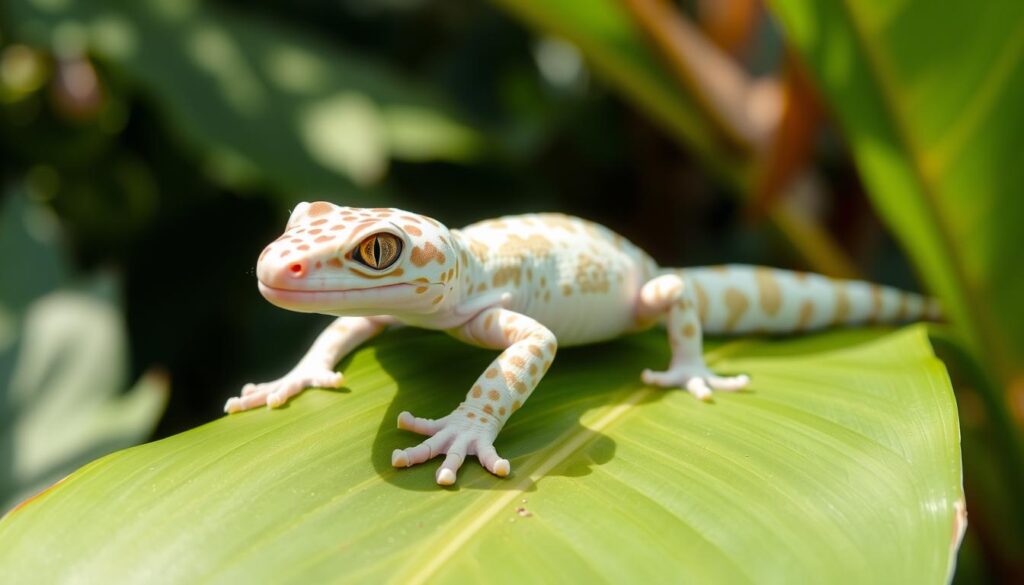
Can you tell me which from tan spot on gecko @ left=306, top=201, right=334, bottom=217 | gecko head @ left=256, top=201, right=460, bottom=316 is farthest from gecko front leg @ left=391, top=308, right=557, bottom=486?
tan spot on gecko @ left=306, top=201, right=334, bottom=217

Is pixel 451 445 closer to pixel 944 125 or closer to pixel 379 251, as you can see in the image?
pixel 379 251

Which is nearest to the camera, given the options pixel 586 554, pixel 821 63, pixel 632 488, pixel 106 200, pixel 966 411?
pixel 586 554

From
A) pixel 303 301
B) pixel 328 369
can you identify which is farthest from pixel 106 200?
pixel 303 301

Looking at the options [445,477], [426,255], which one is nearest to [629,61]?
[426,255]

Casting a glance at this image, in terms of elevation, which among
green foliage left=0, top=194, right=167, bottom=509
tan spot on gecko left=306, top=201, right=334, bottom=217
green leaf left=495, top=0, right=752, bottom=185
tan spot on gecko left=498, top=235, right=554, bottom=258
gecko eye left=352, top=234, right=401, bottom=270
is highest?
green leaf left=495, top=0, right=752, bottom=185

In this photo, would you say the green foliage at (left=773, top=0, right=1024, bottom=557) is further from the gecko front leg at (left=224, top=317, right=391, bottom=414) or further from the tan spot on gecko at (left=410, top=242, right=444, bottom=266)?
the gecko front leg at (left=224, top=317, right=391, bottom=414)

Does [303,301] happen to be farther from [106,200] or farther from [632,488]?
[106,200]

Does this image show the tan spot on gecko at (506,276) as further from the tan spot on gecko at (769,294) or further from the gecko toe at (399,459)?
the tan spot on gecko at (769,294)
